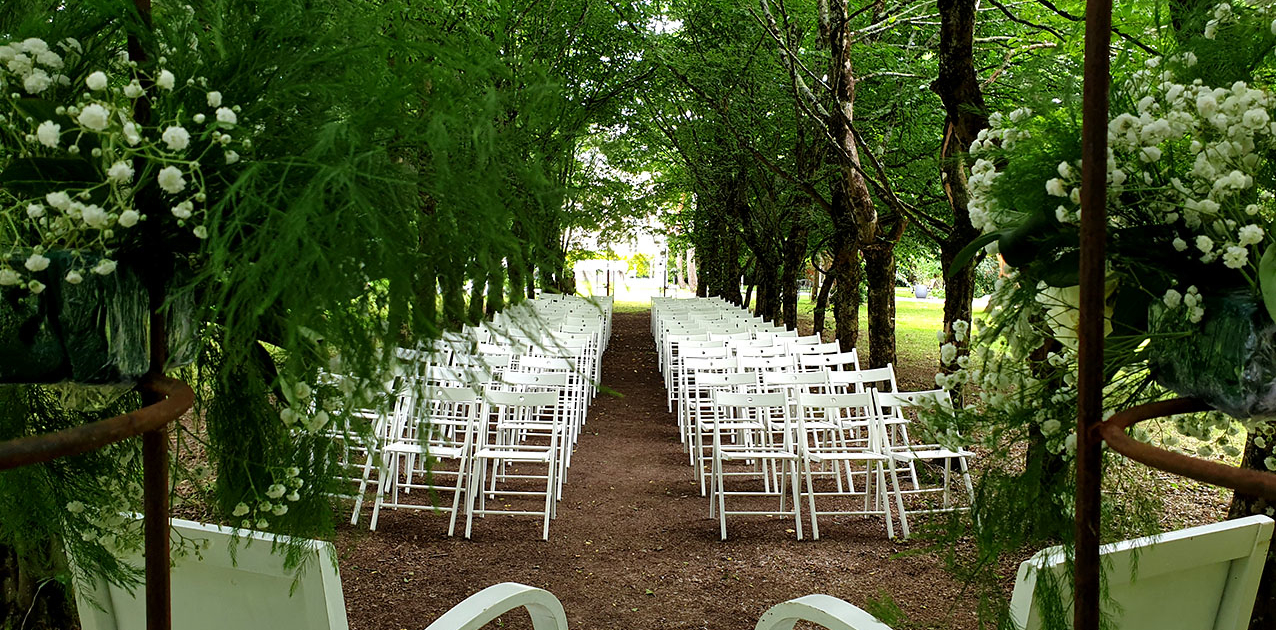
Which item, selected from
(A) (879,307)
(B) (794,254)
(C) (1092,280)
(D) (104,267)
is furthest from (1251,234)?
(B) (794,254)

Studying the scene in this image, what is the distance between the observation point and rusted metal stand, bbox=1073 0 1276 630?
0.96 meters

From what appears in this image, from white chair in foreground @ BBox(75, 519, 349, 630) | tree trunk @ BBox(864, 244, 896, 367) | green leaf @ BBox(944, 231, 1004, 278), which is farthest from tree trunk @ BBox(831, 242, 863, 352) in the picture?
green leaf @ BBox(944, 231, 1004, 278)

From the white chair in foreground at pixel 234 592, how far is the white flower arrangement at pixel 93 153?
0.87 meters

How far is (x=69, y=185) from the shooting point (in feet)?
2.89

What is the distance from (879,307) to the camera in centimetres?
840

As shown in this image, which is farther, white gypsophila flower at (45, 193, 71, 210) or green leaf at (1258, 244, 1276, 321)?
green leaf at (1258, 244, 1276, 321)

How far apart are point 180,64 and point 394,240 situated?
0.37 m

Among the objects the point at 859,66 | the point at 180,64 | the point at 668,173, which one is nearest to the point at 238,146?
the point at 180,64

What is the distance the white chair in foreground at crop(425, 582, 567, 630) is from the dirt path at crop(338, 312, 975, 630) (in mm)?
2077

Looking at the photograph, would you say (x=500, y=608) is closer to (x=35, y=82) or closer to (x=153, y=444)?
(x=153, y=444)

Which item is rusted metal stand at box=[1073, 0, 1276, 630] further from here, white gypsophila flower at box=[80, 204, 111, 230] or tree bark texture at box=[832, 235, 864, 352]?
tree bark texture at box=[832, 235, 864, 352]

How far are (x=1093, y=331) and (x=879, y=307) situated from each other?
25.1 feet

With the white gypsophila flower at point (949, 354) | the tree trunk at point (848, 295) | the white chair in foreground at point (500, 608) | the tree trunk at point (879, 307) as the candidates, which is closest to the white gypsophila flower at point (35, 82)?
the white gypsophila flower at point (949, 354)

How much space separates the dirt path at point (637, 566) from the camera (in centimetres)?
446
